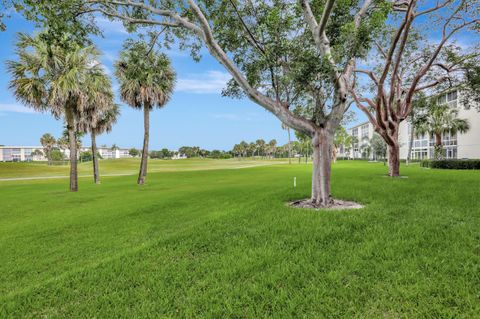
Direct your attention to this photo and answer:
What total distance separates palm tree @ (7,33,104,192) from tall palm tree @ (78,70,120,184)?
38.5 inches

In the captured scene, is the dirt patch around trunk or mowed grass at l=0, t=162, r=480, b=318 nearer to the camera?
mowed grass at l=0, t=162, r=480, b=318

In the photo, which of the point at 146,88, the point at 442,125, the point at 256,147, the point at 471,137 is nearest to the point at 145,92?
the point at 146,88

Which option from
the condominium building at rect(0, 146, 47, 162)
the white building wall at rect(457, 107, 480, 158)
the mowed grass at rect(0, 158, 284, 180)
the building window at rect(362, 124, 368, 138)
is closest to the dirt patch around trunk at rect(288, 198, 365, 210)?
the mowed grass at rect(0, 158, 284, 180)

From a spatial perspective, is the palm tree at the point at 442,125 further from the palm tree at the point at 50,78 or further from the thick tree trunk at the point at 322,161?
the palm tree at the point at 50,78

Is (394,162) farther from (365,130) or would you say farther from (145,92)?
(365,130)

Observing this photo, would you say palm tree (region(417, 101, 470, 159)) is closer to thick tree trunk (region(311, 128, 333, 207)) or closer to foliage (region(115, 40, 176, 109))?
foliage (region(115, 40, 176, 109))

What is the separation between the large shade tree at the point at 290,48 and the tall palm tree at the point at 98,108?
12.1 meters

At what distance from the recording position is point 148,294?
13.1 feet

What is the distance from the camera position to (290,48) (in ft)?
27.6

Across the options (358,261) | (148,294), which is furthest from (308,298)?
(148,294)

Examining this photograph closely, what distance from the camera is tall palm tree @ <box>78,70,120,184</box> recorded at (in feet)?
66.0

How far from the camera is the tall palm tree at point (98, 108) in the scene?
20.1 m

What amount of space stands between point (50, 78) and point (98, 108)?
4797mm

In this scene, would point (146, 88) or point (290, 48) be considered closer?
point (290, 48)
